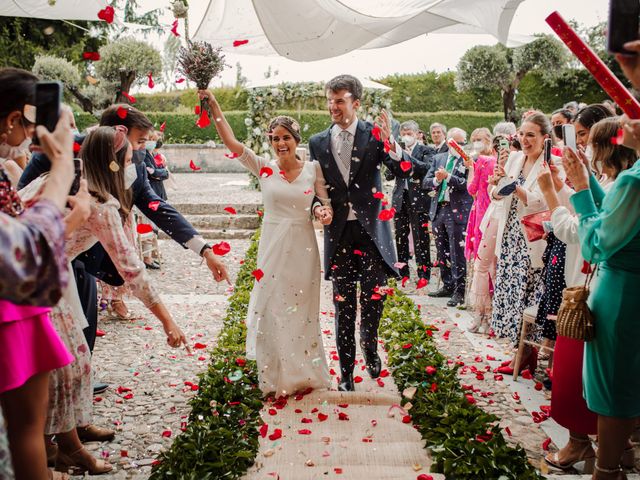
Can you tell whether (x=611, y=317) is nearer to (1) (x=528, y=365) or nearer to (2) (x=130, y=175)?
(1) (x=528, y=365)

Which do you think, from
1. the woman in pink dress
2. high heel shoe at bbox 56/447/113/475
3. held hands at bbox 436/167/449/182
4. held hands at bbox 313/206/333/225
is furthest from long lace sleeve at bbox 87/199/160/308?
held hands at bbox 436/167/449/182

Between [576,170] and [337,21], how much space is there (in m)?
2.14

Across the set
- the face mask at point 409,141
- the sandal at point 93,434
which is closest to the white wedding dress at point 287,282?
the sandal at point 93,434

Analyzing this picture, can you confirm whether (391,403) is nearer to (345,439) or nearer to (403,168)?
(345,439)

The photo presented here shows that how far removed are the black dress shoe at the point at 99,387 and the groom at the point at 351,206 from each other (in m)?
1.78

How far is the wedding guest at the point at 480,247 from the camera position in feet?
18.6

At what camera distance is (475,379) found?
15.3 feet

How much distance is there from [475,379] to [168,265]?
5.64m

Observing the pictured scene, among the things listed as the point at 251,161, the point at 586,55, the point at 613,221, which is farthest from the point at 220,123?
the point at 613,221

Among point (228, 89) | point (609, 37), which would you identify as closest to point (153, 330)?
point (609, 37)

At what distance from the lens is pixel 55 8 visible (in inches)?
220

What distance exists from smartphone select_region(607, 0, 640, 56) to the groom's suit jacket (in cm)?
215

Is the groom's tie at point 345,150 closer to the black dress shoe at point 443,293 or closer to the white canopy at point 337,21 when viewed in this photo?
the white canopy at point 337,21

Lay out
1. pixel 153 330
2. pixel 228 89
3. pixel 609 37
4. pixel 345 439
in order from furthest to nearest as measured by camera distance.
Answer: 1. pixel 228 89
2. pixel 153 330
3. pixel 345 439
4. pixel 609 37
